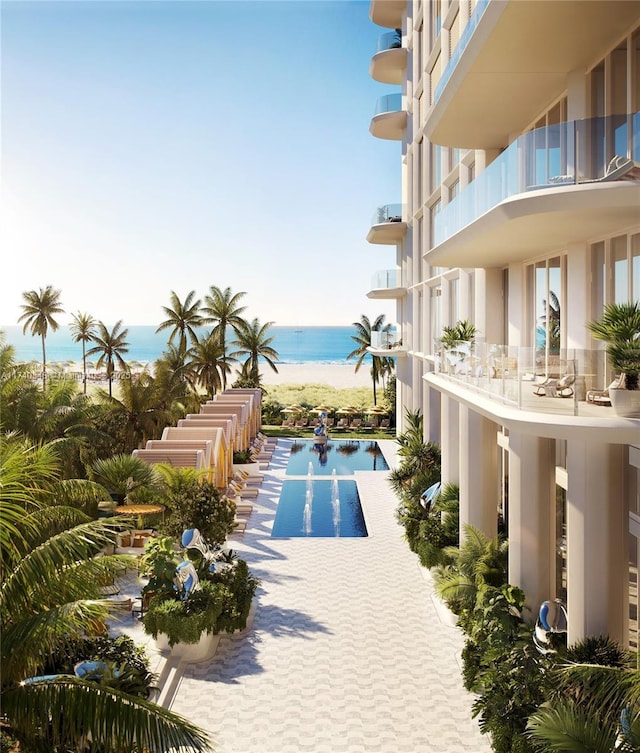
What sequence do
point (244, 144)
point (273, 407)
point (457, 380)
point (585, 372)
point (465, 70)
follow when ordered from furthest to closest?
point (244, 144) < point (273, 407) < point (457, 380) < point (465, 70) < point (585, 372)

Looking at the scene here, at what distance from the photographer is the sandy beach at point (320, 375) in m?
126

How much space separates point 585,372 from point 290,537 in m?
13.5

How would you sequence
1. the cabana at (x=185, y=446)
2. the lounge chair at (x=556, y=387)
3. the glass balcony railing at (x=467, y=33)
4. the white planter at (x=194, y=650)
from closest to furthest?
the lounge chair at (x=556, y=387) < the glass balcony railing at (x=467, y=33) < the white planter at (x=194, y=650) < the cabana at (x=185, y=446)

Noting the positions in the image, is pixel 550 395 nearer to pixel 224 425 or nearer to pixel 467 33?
pixel 467 33

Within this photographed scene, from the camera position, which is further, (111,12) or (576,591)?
(111,12)

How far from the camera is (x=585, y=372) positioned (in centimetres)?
945

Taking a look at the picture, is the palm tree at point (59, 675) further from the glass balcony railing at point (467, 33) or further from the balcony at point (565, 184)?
the glass balcony railing at point (467, 33)

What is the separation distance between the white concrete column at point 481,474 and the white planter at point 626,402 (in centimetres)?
621

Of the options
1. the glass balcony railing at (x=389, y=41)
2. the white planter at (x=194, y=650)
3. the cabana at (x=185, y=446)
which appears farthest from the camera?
the glass balcony railing at (x=389, y=41)

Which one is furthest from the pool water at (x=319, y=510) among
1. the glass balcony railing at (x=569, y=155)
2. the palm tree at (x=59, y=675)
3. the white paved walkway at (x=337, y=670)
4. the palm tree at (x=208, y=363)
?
the palm tree at (x=208, y=363)

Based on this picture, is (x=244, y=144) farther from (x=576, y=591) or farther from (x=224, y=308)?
(x=576, y=591)

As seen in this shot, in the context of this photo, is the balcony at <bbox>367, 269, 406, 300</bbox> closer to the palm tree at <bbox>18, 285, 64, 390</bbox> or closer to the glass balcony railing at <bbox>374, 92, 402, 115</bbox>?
the glass balcony railing at <bbox>374, 92, 402, 115</bbox>

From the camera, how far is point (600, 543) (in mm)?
9617

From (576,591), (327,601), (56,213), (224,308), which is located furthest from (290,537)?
(56,213)
